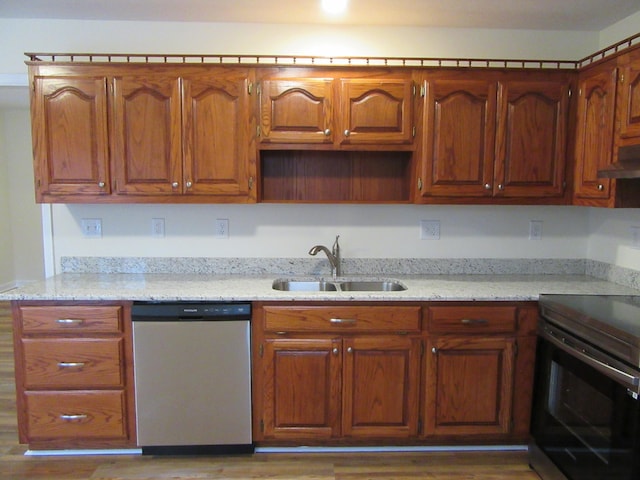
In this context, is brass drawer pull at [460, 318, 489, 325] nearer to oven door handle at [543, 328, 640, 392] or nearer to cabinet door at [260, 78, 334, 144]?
oven door handle at [543, 328, 640, 392]

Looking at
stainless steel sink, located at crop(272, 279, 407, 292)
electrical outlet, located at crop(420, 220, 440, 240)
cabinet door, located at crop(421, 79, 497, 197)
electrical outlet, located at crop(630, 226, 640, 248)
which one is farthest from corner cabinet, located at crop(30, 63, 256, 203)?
electrical outlet, located at crop(630, 226, 640, 248)

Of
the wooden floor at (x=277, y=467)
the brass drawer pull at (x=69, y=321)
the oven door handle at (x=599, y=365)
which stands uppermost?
the brass drawer pull at (x=69, y=321)

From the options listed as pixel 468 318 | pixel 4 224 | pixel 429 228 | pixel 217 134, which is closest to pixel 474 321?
pixel 468 318

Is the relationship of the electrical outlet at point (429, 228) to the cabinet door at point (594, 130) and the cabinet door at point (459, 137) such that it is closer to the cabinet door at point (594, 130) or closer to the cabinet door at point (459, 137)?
the cabinet door at point (459, 137)

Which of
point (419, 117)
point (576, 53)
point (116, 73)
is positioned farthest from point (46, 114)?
point (576, 53)

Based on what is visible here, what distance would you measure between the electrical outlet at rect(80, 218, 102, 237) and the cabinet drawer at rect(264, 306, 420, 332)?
1.29 m

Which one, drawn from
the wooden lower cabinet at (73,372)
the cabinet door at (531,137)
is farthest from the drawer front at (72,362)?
the cabinet door at (531,137)

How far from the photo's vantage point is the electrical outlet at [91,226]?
2.73 m

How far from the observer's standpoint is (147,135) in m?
2.39

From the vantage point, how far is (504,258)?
2.82 meters

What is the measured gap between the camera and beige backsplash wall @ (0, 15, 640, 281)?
8.55ft

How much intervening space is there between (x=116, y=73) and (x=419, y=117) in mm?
1652

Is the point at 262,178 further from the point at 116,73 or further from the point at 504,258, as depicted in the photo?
the point at 504,258

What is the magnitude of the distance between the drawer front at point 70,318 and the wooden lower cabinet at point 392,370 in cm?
73
